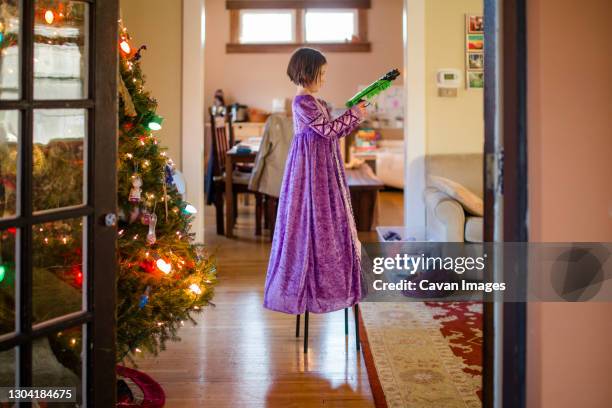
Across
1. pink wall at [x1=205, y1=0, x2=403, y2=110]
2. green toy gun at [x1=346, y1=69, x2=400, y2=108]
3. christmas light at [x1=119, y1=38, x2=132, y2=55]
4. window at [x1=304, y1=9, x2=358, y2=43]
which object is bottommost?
green toy gun at [x1=346, y1=69, x2=400, y2=108]

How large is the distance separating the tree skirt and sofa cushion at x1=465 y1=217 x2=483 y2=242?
2240 millimetres

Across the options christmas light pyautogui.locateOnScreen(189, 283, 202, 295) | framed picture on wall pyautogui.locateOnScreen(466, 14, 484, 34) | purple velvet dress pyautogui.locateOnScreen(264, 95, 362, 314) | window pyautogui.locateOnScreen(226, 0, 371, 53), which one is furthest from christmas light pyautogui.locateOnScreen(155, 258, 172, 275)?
window pyautogui.locateOnScreen(226, 0, 371, 53)

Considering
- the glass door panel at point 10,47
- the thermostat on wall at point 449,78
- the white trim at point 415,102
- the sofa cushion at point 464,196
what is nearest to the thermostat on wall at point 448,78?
the thermostat on wall at point 449,78

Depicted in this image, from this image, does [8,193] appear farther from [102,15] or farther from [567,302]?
[567,302]

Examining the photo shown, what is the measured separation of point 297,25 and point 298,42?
9.1 inches

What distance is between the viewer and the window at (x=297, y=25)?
10180mm

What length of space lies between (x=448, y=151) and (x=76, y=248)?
346cm

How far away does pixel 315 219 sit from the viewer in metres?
3.33

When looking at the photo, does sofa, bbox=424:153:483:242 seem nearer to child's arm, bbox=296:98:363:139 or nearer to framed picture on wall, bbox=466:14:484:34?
framed picture on wall, bbox=466:14:484:34

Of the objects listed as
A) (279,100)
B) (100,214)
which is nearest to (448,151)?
(100,214)

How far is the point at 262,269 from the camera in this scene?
17.7ft

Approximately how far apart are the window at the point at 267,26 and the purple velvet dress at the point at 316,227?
712 centimetres

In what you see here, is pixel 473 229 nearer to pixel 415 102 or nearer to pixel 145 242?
pixel 415 102

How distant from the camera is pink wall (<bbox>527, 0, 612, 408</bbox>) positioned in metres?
1.90
